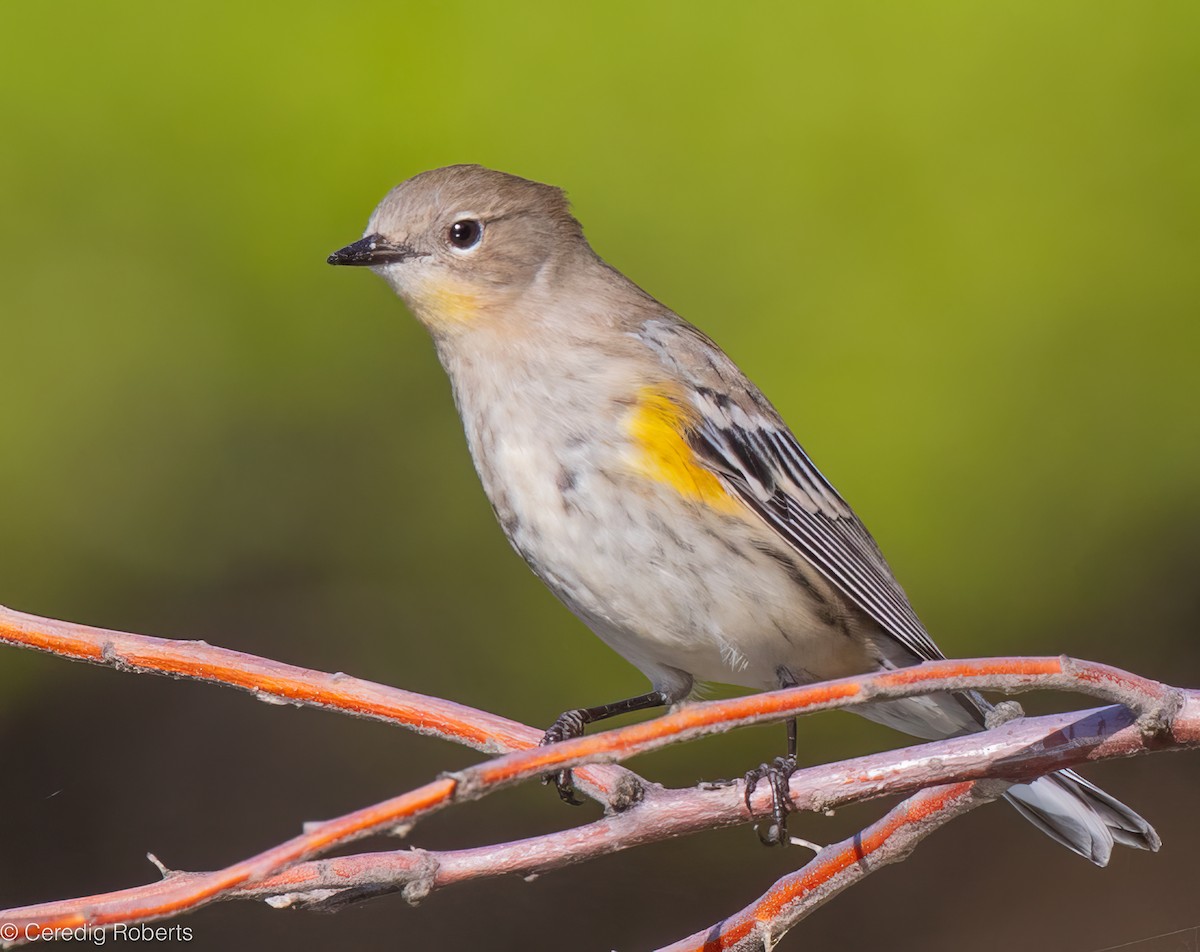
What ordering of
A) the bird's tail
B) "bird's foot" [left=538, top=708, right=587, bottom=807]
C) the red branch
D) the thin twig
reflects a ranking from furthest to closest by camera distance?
"bird's foot" [left=538, top=708, right=587, bottom=807]
the bird's tail
the thin twig
the red branch

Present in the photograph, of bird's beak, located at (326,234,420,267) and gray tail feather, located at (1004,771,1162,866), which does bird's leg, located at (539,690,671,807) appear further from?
bird's beak, located at (326,234,420,267)

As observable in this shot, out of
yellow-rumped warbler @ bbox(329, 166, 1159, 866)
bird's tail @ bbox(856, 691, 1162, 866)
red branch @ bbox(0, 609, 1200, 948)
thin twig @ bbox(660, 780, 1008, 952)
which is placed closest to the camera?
red branch @ bbox(0, 609, 1200, 948)

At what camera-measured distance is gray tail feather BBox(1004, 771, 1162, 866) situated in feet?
6.08

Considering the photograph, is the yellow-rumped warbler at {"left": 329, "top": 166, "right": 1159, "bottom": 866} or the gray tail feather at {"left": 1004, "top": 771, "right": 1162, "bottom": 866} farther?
the yellow-rumped warbler at {"left": 329, "top": 166, "right": 1159, "bottom": 866}

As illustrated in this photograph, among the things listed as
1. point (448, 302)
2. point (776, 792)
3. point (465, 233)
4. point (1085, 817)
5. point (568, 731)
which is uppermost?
point (465, 233)

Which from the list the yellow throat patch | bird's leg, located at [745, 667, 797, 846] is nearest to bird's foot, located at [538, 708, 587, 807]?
bird's leg, located at [745, 667, 797, 846]

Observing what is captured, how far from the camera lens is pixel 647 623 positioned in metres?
2.07

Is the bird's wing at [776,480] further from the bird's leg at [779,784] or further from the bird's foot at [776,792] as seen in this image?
the bird's foot at [776,792]

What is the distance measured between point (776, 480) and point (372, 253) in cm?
77

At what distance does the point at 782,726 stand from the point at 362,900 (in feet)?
4.56

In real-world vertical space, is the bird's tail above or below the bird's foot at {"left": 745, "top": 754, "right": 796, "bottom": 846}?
below

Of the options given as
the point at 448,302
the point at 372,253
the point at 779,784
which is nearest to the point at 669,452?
the point at 448,302

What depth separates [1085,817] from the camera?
1.87m

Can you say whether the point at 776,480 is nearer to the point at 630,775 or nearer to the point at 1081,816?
the point at 1081,816
